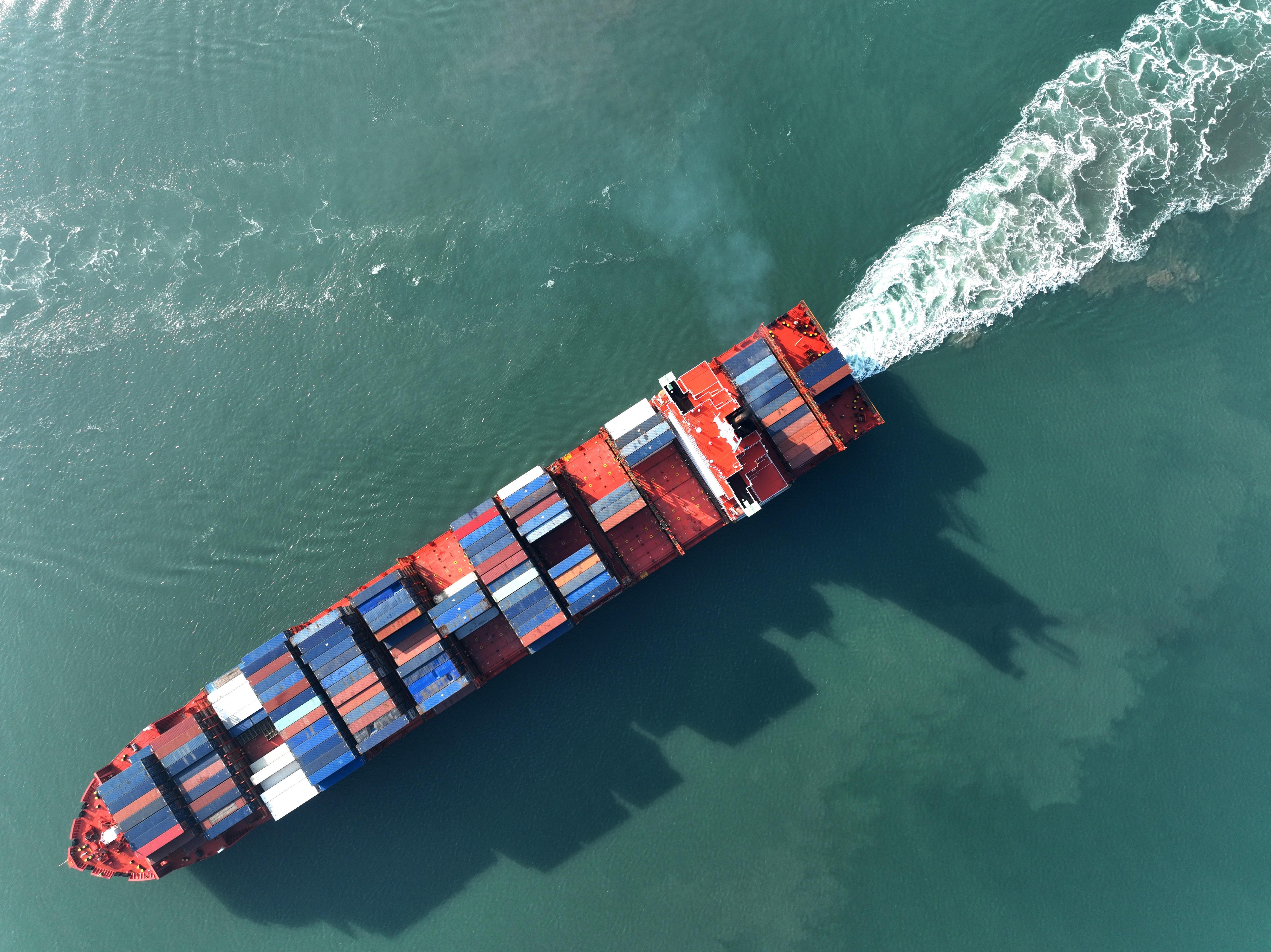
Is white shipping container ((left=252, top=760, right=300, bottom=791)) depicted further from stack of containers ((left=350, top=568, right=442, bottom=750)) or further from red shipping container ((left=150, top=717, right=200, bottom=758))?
stack of containers ((left=350, top=568, right=442, bottom=750))

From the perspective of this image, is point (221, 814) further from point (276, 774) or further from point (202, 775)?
point (276, 774)

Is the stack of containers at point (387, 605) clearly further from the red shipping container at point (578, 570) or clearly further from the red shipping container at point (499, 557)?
the red shipping container at point (578, 570)

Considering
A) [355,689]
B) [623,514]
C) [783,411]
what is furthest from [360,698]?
[783,411]

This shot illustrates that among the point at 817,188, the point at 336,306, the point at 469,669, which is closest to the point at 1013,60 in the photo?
the point at 817,188

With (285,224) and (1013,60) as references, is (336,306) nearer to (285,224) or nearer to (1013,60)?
(285,224)

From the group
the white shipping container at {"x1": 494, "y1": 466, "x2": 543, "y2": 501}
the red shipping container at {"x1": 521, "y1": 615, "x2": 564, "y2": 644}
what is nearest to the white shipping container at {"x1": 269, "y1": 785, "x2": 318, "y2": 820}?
the red shipping container at {"x1": 521, "y1": 615, "x2": 564, "y2": 644}

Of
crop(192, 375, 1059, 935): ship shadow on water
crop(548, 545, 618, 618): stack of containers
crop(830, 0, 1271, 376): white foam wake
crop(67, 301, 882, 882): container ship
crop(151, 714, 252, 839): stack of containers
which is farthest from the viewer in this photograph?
crop(830, 0, 1271, 376): white foam wake
